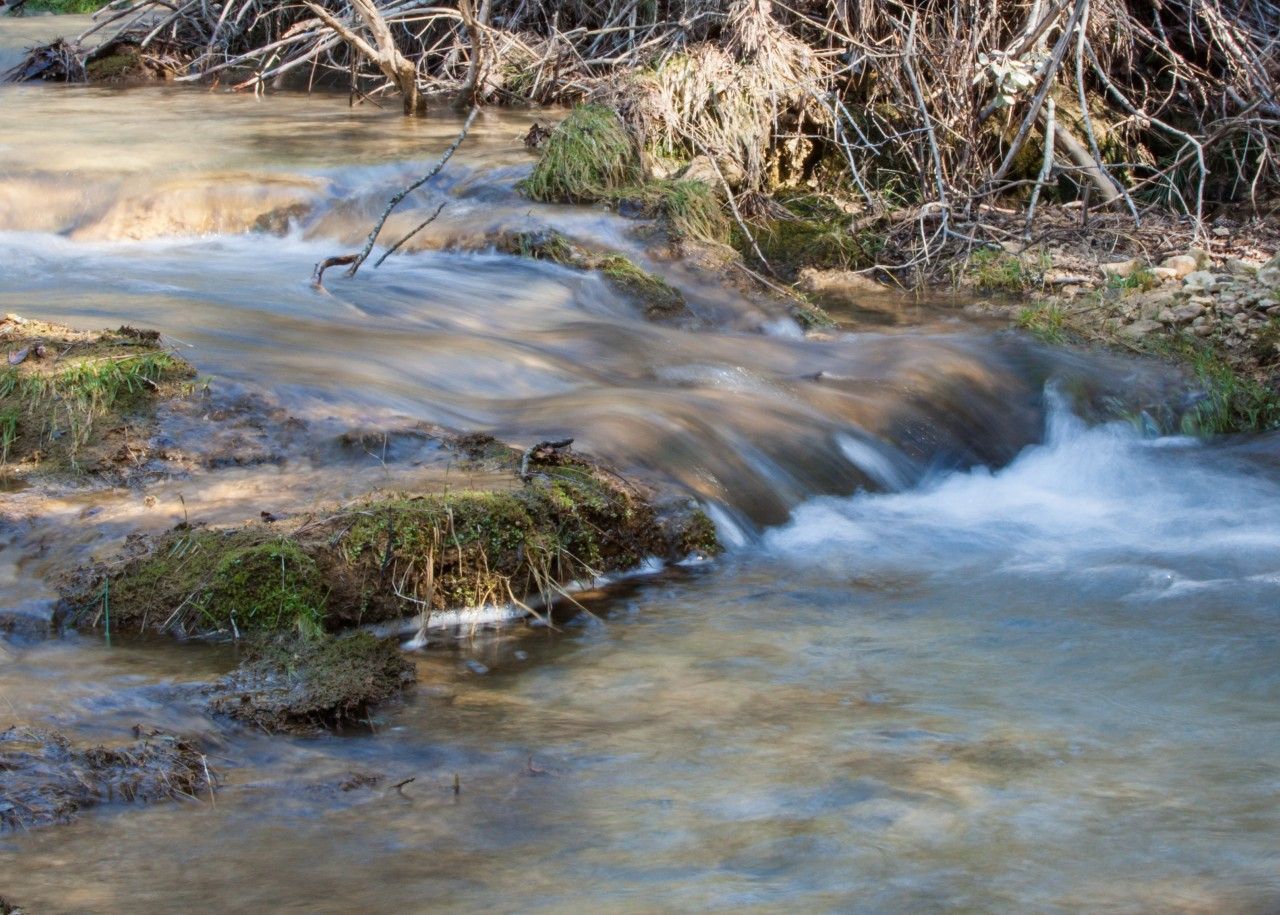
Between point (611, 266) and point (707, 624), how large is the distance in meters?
3.81

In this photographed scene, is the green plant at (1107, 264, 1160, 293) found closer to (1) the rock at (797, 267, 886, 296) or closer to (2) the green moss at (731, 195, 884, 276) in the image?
(1) the rock at (797, 267, 886, 296)

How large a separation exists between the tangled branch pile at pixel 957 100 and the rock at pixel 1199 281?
1103 millimetres

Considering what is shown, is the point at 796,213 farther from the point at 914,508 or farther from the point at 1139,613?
the point at 1139,613

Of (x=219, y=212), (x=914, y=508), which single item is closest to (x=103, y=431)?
(x=914, y=508)

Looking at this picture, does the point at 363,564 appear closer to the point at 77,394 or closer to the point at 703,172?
the point at 77,394

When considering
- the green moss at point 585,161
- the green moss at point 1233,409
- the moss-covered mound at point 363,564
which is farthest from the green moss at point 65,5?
the moss-covered mound at point 363,564

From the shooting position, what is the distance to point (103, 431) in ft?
16.5

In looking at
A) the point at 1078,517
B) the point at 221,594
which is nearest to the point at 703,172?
the point at 1078,517

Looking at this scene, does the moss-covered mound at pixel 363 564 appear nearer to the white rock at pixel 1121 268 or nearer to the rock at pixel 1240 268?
the white rock at pixel 1121 268

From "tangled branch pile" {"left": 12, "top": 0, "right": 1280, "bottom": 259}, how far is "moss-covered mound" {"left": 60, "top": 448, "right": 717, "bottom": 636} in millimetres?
4770

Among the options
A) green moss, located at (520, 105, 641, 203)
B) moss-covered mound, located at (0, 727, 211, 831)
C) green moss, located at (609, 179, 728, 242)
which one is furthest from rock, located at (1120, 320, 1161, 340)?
moss-covered mound, located at (0, 727, 211, 831)

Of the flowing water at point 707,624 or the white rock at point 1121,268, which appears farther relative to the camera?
the white rock at point 1121,268

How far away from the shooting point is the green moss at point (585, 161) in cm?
882

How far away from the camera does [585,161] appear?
8852 mm
